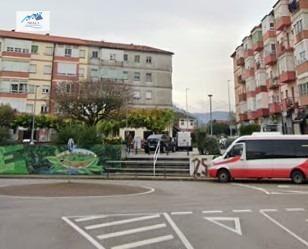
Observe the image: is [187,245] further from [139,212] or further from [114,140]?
[114,140]

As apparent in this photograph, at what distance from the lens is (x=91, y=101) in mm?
43562

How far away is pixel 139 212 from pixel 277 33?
47.6 meters

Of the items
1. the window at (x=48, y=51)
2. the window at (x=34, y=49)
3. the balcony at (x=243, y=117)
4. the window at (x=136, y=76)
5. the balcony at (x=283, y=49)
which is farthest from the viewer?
the window at (x=136, y=76)

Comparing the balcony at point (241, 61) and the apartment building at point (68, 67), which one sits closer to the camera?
the apartment building at point (68, 67)

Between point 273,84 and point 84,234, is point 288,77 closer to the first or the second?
point 273,84

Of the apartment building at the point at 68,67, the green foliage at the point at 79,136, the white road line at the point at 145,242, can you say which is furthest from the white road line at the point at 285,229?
the apartment building at the point at 68,67

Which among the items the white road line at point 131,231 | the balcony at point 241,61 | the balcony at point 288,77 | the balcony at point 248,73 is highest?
the balcony at point 241,61

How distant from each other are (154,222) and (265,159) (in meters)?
14.4

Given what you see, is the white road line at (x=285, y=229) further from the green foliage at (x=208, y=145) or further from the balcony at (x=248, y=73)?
the balcony at (x=248, y=73)

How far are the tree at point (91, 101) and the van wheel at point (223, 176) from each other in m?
22.7

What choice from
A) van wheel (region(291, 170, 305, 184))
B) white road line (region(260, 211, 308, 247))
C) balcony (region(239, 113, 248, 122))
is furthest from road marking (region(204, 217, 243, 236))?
balcony (region(239, 113, 248, 122))

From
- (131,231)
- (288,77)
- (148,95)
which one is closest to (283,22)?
(288,77)

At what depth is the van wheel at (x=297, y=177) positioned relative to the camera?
22359mm

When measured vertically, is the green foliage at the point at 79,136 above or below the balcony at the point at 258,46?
below
